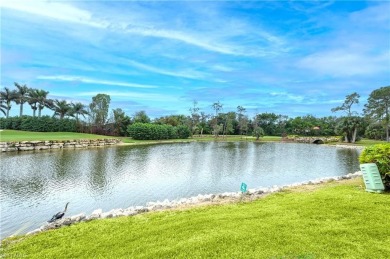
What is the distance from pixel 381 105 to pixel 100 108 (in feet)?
174

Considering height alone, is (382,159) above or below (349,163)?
above

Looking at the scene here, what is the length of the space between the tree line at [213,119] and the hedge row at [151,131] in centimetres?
476

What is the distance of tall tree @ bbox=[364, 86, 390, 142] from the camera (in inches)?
1704

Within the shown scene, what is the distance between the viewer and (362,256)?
3.68 meters

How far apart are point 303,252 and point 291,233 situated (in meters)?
0.66

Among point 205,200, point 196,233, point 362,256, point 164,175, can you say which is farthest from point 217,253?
point 164,175

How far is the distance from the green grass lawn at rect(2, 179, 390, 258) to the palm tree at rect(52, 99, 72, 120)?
167 ft

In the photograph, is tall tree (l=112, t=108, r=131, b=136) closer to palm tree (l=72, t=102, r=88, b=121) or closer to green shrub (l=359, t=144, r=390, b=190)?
palm tree (l=72, t=102, r=88, b=121)

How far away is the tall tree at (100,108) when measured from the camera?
52594 millimetres

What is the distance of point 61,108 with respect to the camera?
50.8 metres

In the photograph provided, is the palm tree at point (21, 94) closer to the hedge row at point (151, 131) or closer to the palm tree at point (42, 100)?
the palm tree at point (42, 100)

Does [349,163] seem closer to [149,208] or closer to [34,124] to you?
[149,208]

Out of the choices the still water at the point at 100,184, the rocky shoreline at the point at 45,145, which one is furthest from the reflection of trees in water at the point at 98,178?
the rocky shoreline at the point at 45,145

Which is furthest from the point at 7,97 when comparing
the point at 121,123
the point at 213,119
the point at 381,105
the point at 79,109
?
the point at 381,105
